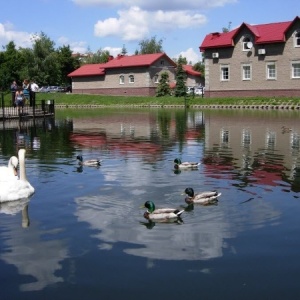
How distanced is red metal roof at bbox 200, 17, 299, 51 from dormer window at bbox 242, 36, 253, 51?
0.91 meters

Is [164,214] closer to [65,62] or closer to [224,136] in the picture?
[224,136]

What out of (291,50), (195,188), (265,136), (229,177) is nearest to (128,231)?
(195,188)

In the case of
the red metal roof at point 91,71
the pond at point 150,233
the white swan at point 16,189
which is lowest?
the pond at point 150,233

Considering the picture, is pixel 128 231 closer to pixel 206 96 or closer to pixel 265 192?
pixel 265 192

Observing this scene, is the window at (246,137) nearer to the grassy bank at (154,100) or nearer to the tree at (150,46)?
the grassy bank at (154,100)

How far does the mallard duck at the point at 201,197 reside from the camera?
424 inches

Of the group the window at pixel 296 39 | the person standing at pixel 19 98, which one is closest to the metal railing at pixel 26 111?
the person standing at pixel 19 98

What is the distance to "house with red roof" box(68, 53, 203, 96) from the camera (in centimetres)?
7594

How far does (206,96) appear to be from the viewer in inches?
2496

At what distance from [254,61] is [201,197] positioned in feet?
167

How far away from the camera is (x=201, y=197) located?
10.8 metres

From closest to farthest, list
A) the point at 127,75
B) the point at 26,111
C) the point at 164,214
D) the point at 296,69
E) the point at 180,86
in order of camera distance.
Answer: the point at 164,214 < the point at 26,111 < the point at 296,69 < the point at 180,86 < the point at 127,75

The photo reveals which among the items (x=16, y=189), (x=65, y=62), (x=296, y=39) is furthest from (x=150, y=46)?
(x=16, y=189)

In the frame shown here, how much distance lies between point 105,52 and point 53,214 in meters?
115
